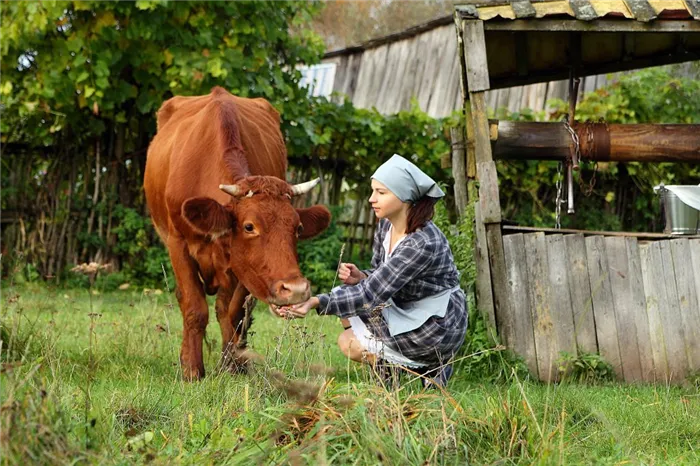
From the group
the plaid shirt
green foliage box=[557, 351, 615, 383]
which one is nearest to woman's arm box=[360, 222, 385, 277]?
the plaid shirt

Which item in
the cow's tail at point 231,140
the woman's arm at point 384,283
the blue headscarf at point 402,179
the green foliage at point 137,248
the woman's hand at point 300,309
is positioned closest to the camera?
the woman's hand at point 300,309

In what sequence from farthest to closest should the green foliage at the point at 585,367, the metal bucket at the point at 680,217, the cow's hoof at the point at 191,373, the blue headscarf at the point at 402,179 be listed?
the metal bucket at the point at 680,217
the green foliage at the point at 585,367
the cow's hoof at the point at 191,373
the blue headscarf at the point at 402,179

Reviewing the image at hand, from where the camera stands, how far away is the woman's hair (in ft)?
18.0

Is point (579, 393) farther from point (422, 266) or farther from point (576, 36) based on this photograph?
point (576, 36)

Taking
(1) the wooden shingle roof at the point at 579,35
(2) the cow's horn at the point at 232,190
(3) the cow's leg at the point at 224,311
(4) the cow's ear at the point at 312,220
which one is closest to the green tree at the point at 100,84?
(1) the wooden shingle roof at the point at 579,35

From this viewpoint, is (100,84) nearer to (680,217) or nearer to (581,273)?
(581,273)

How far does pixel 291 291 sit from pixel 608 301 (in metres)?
2.55

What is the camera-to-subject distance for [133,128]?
12086 millimetres

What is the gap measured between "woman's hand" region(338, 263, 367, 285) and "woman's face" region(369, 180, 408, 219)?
0.36 metres

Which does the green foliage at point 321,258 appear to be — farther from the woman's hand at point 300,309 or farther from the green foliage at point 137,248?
the woman's hand at point 300,309

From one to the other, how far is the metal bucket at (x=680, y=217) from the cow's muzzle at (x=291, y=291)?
3045mm

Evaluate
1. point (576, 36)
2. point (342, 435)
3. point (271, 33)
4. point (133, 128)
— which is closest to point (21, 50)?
point (133, 128)

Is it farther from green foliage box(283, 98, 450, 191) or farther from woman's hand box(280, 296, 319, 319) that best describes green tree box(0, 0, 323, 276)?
woman's hand box(280, 296, 319, 319)

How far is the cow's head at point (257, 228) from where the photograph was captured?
5.56 m
